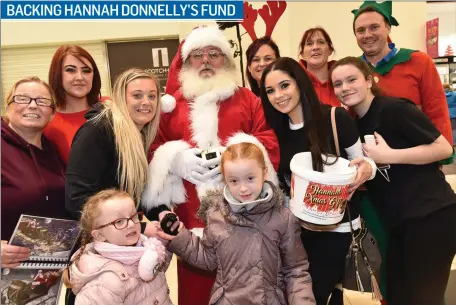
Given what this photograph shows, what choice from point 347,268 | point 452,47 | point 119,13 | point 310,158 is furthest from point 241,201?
point 452,47

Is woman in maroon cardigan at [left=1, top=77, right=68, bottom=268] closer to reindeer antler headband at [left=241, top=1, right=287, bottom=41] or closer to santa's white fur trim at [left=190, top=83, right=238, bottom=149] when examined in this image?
santa's white fur trim at [left=190, top=83, right=238, bottom=149]

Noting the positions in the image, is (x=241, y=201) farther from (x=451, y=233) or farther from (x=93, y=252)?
(x=451, y=233)

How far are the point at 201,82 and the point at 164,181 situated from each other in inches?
24.3

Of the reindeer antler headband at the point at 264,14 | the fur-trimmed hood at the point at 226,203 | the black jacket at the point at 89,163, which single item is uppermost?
the reindeer antler headband at the point at 264,14

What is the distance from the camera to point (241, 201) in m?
1.67

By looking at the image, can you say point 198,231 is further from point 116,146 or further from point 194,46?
point 194,46

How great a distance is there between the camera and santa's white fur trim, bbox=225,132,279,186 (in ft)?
6.28

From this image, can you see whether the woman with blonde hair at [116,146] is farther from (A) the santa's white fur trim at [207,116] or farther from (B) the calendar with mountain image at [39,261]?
(A) the santa's white fur trim at [207,116]

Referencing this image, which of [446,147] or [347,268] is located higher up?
[446,147]

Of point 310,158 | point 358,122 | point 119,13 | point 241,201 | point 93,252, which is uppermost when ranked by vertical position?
point 119,13

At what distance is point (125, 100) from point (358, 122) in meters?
1.21

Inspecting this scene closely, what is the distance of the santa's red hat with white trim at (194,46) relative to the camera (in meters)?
2.16

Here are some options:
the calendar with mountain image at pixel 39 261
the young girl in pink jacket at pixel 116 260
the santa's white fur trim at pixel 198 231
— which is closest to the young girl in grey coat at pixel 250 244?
the young girl in pink jacket at pixel 116 260

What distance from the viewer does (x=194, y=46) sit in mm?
2246
